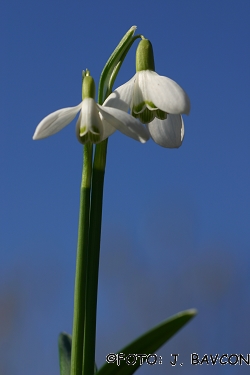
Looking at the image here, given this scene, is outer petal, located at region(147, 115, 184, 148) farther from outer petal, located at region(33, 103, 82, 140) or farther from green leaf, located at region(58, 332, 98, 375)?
green leaf, located at region(58, 332, 98, 375)

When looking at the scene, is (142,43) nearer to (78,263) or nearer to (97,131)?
(97,131)

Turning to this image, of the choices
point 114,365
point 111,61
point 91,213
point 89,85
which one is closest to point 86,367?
point 114,365

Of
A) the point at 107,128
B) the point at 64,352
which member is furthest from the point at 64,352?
the point at 107,128

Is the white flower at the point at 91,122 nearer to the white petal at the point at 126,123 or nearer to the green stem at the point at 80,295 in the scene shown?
the white petal at the point at 126,123

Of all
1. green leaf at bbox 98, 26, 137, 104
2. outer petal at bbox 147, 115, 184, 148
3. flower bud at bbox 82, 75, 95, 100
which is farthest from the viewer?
outer petal at bbox 147, 115, 184, 148

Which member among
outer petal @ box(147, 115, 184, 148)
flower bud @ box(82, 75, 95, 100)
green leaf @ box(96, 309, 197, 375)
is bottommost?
green leaf @ box(96, 309, 197, 375)

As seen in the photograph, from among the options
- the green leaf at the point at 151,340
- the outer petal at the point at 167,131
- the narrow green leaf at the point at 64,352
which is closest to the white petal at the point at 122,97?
the outer petal at the point at 167,131

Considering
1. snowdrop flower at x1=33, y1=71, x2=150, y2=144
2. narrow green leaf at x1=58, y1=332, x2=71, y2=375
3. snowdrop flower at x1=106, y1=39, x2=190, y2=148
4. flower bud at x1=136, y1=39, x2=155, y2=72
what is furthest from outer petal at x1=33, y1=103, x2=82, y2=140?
narrow green leaf at x1=58, y1=332, x2=71, y2=375
